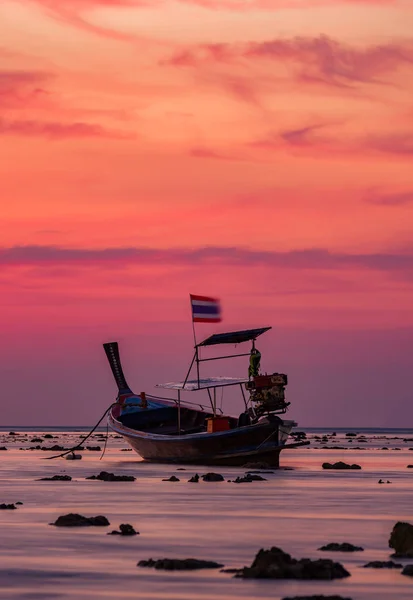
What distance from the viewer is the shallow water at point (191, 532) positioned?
1075 inches

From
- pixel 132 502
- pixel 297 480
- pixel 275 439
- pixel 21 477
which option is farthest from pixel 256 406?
pixel 132 502

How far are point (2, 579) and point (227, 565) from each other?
5382 millimetres

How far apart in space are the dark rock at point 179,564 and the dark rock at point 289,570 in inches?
46.0

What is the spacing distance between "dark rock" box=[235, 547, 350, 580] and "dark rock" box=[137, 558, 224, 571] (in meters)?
1.17

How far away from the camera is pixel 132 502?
50125 mm

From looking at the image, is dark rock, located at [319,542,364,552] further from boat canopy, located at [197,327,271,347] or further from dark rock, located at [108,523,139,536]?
boat canopy, located at [197,327,271,347]

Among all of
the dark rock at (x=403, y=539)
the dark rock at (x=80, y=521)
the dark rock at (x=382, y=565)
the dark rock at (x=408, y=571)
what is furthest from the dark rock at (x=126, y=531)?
the dark rock at (x=408, y=571)

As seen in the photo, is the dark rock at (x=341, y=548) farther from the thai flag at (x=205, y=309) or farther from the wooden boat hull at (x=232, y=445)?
the thai flag at (x=205, y=309)

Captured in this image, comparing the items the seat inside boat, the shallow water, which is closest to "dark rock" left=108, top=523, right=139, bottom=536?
the shallow water

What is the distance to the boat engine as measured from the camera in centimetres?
7412

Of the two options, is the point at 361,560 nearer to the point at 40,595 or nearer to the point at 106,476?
the point at 40,595

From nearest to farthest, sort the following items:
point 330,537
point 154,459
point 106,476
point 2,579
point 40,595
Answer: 1. point 40,595
2. point 2,579
3. point 330,537
4. point 106,476
5. point 154,459

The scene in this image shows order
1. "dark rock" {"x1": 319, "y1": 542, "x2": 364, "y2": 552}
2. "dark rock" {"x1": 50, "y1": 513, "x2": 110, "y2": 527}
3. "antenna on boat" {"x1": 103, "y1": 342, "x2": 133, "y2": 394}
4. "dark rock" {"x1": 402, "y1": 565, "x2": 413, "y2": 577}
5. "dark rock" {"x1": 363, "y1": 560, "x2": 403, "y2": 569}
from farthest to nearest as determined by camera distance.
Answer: "antenna on boat" {"x1": 103, "y1": 342, "x2": 133, "y2": 394}, "dark rock" {"x1": 50, "y1": 513, "x2": 110, "y2": 527}, "dark rock" {"x1": 319, "y1": 542, "x2": 364, "y2": 552}, "dark rock" {"x1": 363, "y1": 560, "x2": 403, "y2": 569}, "dark rock" {"x1": 402, "y1": 565, "x2": 413, "y2": 577}

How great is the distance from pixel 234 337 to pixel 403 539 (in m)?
43.4
